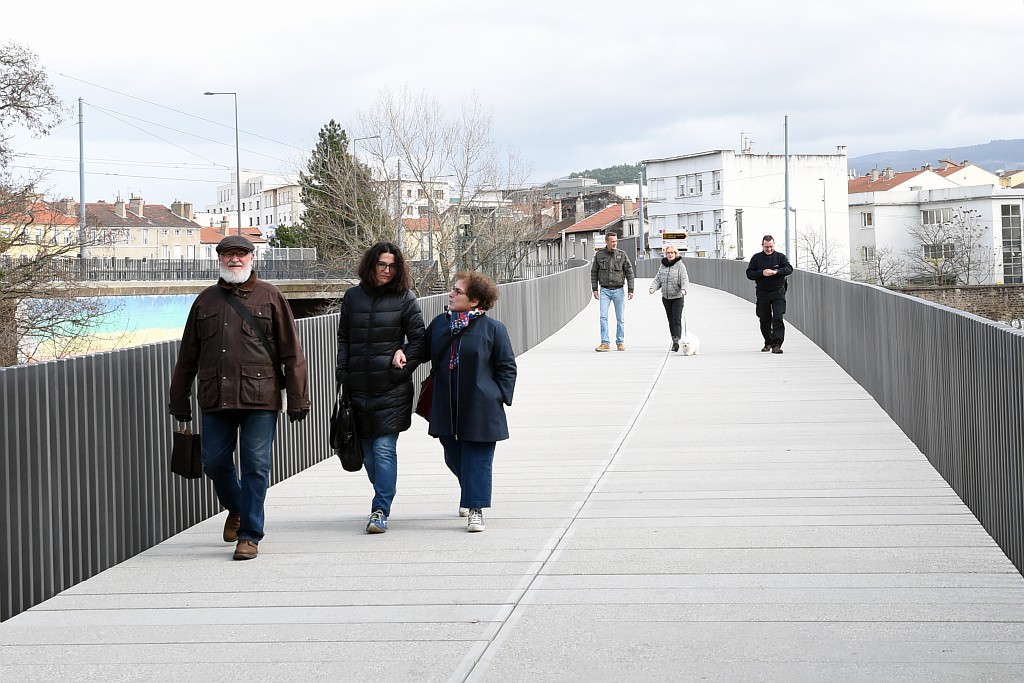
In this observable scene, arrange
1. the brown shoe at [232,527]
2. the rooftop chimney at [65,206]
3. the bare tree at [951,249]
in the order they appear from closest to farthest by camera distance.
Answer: the brown shoe at [232,527] < the rooftop chimney at [65,206] < the bare tree at [951,249]

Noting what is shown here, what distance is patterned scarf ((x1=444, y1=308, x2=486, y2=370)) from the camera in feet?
24.9

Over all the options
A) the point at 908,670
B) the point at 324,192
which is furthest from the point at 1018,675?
the point at 324,192

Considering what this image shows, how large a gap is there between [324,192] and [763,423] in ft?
163

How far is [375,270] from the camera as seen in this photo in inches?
292

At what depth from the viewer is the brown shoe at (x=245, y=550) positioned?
680 cm

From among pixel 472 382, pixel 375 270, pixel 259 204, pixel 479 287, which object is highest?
pixel 259 204

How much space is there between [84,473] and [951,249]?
9215 centimetres

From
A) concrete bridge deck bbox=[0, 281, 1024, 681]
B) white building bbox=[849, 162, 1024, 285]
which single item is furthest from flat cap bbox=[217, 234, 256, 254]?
white building bbox=[849, 162, 1024, 285]

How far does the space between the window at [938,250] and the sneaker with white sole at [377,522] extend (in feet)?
289

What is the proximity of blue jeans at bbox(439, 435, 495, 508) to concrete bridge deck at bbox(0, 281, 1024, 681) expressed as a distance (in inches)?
7.9

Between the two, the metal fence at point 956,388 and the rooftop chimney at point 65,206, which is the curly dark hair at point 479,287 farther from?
the rooftop chimney at point 65,206

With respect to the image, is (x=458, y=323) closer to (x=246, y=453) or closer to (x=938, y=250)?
(x=246, y=453)

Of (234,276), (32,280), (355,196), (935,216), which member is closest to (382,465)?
(234,276)

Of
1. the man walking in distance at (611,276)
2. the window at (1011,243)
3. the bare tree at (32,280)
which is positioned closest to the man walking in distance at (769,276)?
the man walking in distance at (611,276)
